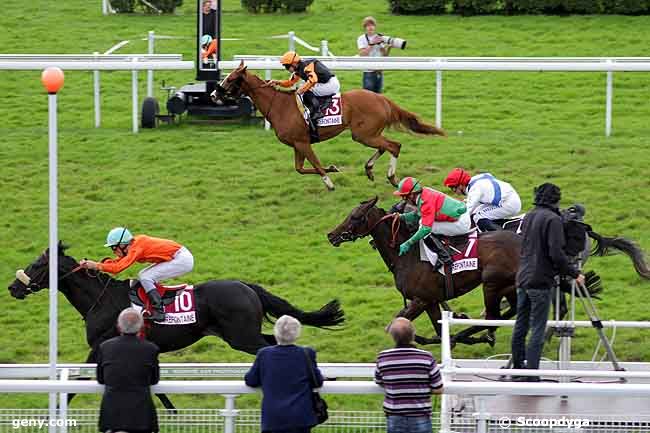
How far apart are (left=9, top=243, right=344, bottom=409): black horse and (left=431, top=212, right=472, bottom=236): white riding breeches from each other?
130 cm

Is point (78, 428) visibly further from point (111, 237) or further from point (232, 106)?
point (232, 106)

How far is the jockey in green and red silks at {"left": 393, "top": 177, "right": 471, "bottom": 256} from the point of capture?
33.4 feet

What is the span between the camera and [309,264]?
12.2m

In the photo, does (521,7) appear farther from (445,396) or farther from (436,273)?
(445,396)

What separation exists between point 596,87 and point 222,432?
38.0 ft

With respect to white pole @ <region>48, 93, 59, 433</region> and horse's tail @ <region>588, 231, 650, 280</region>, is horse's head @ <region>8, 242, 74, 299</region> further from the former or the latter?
horse's tail @ <region>588, 231, 650, 280</region>

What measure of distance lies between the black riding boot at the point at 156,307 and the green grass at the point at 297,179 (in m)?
0.64

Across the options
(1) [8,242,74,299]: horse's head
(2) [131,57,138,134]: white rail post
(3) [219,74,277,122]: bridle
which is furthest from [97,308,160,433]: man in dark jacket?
(2) [131,57,138,134]: white rail post

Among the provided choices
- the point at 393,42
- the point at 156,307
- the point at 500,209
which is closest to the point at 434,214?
the point at 500,209

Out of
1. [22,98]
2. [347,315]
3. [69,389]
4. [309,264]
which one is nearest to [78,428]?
[69,389]

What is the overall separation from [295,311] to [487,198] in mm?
2065

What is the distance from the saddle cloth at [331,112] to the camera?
44.4 ft

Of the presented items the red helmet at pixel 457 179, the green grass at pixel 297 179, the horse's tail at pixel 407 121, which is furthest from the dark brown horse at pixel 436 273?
the horse's tail at pixel 407 121

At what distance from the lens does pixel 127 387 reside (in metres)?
6.70
